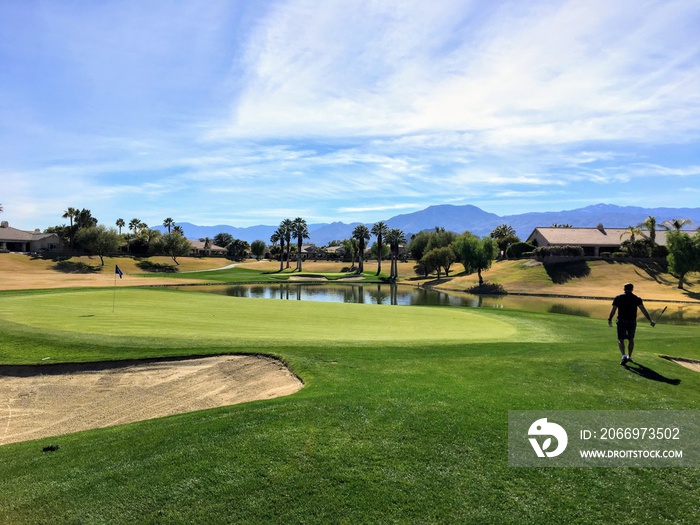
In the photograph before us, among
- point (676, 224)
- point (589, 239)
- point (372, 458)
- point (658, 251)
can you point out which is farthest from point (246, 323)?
point (589, 239)

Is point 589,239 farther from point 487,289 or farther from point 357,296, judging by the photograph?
point 357,296

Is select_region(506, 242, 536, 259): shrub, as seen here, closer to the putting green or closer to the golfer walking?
the putting green

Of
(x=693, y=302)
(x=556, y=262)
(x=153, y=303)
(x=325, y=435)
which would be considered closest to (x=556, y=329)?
(x=325, y=435)

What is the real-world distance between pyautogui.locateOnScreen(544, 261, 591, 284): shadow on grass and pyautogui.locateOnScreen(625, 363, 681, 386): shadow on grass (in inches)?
2811

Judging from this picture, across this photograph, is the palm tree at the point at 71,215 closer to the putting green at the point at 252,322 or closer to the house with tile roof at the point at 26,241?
the house with tile roof at the point at 26,241

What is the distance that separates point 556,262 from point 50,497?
309ft

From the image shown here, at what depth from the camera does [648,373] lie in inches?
460

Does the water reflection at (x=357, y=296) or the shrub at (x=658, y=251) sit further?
the shrub at (x=658, y=251)

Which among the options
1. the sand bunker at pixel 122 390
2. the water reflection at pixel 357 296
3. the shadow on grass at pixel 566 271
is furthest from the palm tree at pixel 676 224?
the sand bunker at pixel 122 390

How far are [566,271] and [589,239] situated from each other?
1053 inches

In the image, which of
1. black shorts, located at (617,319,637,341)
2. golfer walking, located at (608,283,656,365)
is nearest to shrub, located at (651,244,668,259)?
golfer walking, located at (608,283,656,365)

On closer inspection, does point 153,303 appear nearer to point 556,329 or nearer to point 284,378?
point 284,378

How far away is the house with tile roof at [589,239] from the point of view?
326 feet

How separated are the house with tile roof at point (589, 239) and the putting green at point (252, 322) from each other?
78.8 m
